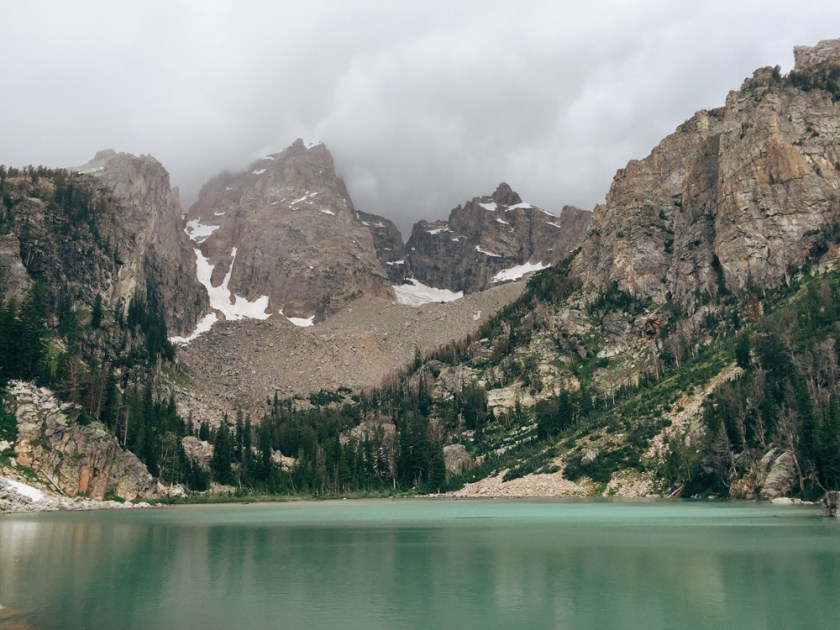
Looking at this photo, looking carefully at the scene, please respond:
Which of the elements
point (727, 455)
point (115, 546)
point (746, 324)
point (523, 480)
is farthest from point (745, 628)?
point (746, 324)

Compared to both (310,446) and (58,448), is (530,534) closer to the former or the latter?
(58,448)

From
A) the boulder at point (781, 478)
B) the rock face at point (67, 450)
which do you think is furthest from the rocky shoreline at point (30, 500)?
the boulder at point (781, 478)

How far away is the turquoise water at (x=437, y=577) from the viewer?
2384 cm

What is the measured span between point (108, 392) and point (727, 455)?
102 metres

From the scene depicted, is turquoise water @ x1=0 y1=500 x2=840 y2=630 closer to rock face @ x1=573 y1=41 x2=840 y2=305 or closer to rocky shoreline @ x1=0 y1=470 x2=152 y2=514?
rocky shoreline @ x1=0 y1=470 x2=152 y2=514

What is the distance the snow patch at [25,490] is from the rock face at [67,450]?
217 inches

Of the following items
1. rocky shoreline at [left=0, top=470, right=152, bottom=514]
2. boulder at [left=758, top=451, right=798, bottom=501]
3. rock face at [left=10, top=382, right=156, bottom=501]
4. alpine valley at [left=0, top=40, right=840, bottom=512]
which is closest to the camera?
boulder at [left=758, top=451, right=798, bottom=501]

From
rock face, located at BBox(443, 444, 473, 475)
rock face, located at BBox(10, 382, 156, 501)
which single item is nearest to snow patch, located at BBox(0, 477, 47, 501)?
rock face, located at BBox(10, 382, 156, 501)

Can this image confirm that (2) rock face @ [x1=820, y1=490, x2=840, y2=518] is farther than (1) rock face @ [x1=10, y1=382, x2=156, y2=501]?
No

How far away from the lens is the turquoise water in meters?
23.8

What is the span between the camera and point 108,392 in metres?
125

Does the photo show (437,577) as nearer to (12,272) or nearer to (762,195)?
(12,272)

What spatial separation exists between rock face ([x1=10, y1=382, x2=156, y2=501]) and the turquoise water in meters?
43.0

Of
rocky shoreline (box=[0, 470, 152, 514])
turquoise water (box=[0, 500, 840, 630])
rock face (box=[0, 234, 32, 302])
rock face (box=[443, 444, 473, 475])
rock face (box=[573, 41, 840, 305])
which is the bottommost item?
turquoise water (box=[0, 500, 840, 630])
